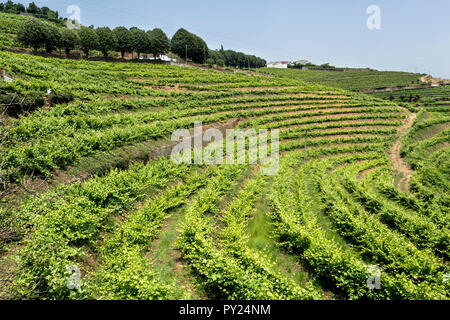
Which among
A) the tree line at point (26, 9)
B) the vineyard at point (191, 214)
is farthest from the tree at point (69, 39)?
the tree line at point (26, 9)

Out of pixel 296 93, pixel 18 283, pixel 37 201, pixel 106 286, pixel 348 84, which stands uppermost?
pixel 348 84

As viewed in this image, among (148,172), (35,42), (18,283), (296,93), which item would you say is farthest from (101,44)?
(18,283)

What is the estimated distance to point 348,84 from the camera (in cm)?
7725

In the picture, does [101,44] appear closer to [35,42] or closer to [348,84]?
[35,42]

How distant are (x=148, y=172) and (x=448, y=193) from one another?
22.9 meters

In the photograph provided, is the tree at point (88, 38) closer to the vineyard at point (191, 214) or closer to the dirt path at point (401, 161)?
the vineyard at point (191, 214)

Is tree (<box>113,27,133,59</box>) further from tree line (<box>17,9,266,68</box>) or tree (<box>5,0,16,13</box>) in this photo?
tree (<box>5,0,16,13</box>)

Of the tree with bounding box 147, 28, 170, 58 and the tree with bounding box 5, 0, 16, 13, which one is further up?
the tree with bounding box 5, 0, 16, 13

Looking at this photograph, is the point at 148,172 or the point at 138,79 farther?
the point at 138,79

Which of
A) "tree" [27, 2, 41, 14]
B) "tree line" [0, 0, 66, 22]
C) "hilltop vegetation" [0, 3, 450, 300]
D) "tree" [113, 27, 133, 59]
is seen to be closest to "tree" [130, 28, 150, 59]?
"tree" [113, 27, 133, 59]

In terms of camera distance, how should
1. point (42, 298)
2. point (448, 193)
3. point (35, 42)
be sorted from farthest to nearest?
point (35, 42)
point (448, 193)
point (42, 298)

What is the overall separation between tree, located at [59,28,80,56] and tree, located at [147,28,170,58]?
14.6m

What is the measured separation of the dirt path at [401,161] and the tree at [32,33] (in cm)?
5728

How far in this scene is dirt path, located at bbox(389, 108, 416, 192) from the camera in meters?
21.1
